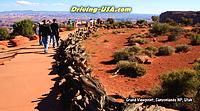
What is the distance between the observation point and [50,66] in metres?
15.2

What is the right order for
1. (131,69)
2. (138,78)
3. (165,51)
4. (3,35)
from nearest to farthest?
(138,78) < (131,69) < (165,51) < (3,35)

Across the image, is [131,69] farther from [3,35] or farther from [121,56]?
[3,35]

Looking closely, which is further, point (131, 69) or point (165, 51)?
point (165, 51)

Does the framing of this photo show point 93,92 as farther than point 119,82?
No

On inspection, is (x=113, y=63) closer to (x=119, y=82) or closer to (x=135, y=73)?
(x=135, y=73)

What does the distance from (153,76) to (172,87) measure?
3.89 meters

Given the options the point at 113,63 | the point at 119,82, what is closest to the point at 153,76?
the point at 119,82

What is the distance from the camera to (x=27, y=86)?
11453mm

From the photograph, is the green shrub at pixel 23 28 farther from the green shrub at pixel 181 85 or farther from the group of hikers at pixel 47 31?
the green shrub at pixel 181 85

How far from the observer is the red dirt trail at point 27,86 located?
9.26 m

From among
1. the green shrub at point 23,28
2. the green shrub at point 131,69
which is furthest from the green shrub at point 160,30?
the green shrub at point 131,69

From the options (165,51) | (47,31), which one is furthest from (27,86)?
(165,51)

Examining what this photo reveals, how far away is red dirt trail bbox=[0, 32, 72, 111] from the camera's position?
30.4 feet

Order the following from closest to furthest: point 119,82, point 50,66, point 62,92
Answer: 1. point 62,92
2. point 119,82
3. point 50,66
